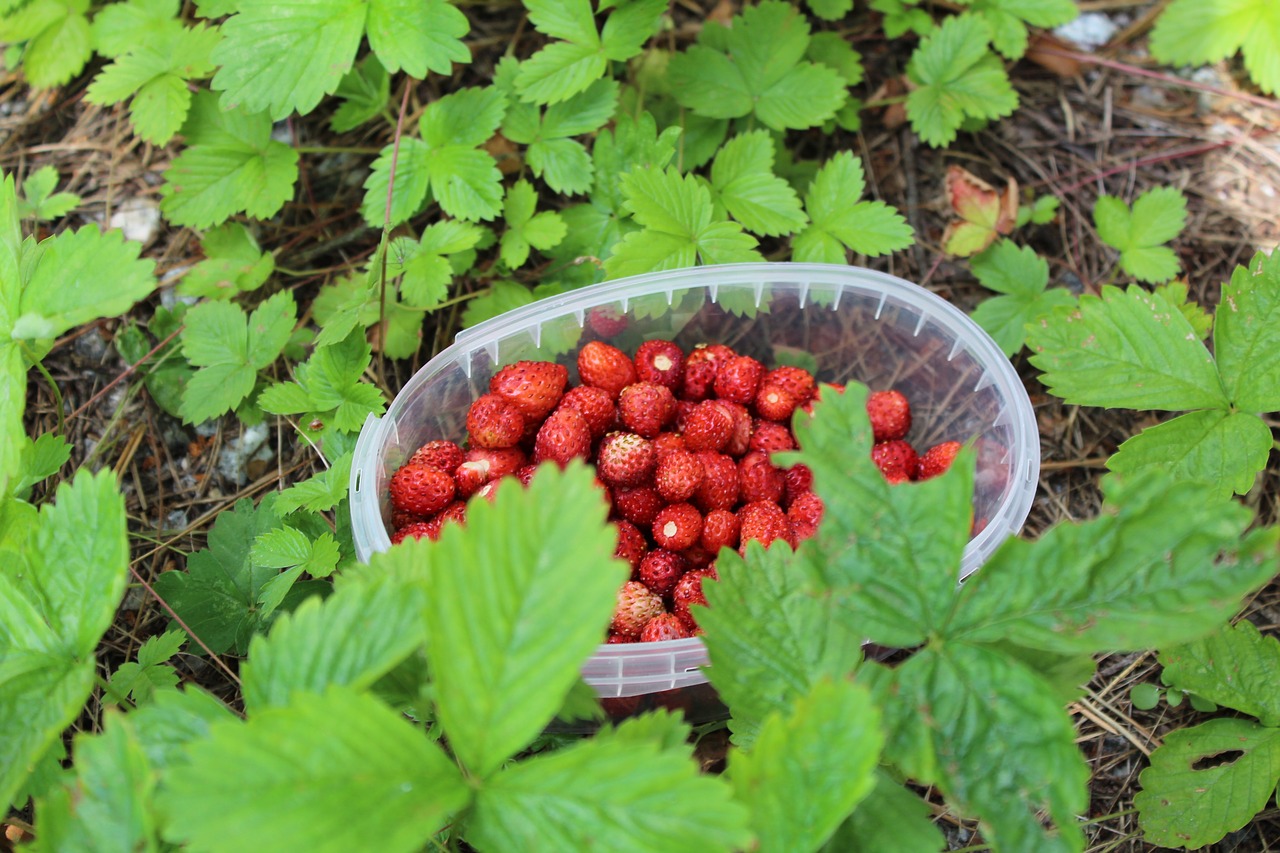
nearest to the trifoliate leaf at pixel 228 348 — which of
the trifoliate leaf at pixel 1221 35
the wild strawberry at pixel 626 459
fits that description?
the wild strawberry at pixel 626 459

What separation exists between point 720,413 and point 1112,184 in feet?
4.68

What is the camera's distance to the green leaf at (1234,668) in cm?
163

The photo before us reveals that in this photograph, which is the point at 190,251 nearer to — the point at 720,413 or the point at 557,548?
the point at 720,413

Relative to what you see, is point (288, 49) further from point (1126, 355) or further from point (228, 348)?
point (1126, 355)

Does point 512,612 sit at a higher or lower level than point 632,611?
higher

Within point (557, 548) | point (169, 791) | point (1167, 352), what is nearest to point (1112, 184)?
point (1167, 352)

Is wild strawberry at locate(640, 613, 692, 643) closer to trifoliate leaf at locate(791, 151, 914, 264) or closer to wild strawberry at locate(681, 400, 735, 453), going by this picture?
wild strawberry at locate(681, 400, 735, 453)

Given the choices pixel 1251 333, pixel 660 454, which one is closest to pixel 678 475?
pixel 660 454

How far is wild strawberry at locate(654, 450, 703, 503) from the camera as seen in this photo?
1.82m

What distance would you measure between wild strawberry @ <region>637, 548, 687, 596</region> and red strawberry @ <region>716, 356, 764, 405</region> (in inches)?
16.4

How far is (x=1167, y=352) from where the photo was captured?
1762mm

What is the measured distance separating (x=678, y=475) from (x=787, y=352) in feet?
1.61

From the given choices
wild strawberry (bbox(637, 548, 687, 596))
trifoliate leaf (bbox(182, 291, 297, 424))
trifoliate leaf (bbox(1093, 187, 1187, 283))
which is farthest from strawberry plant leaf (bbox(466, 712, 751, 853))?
trifoliate leaf (bbox(1093, 187, 1187, 283))

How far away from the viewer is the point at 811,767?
1.02 m
